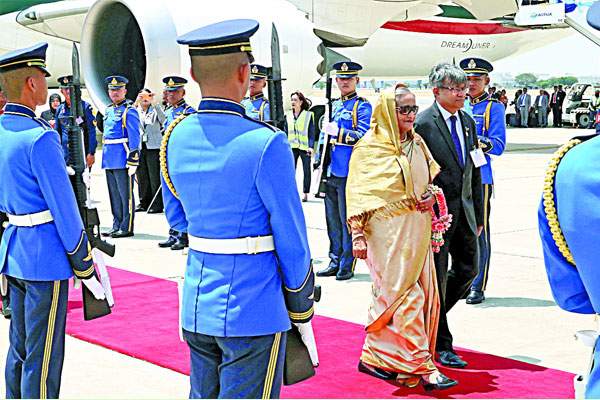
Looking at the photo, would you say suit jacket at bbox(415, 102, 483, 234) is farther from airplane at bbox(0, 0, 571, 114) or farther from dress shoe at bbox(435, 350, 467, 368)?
airplane at bbox(0, 0, 571, 114)

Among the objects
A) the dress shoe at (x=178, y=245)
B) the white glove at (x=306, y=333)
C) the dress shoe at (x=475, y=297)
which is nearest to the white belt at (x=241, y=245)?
the white glove at (x=306, y=333)

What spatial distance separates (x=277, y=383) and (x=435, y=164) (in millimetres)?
2093

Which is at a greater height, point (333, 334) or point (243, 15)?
point (243, 15)

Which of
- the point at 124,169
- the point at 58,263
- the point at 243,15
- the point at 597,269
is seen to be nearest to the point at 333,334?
the point at 58,263

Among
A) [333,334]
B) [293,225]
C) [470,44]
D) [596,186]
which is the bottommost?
[470,44]

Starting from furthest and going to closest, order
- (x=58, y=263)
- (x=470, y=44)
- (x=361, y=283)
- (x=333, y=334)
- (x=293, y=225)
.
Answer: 1. (x=470, y=44)
2. (x=361, y=283)
3. (x=333, y=334)
4. (x=58, y=263)
5. (x=293, y=225)

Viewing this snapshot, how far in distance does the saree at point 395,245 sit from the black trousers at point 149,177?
6.22 metres

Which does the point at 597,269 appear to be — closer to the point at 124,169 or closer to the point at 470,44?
the point at 124,169

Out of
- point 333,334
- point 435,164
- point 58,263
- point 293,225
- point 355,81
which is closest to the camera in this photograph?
point 293,225

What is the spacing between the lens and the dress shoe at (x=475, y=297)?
575 cm

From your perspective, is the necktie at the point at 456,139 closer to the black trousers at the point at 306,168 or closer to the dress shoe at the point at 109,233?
the dress shoe at the point at 109,233

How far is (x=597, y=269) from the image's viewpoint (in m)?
1.74

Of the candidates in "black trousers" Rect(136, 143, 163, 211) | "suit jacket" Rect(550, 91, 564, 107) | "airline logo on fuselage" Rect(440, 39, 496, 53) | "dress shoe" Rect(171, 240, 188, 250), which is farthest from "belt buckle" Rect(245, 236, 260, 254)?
"suit jacket" Rect(550, 91, 564, 107)

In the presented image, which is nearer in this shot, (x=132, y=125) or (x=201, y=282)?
(x=201, y=282)
